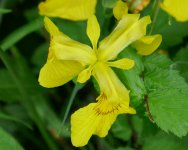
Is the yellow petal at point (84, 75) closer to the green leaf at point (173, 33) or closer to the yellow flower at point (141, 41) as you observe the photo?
the yellow flower at point (141, 41)

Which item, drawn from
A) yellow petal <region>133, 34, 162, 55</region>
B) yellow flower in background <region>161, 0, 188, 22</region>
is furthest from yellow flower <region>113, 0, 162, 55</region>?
yellow flower in background <region>161, 0, 188, 22</region>

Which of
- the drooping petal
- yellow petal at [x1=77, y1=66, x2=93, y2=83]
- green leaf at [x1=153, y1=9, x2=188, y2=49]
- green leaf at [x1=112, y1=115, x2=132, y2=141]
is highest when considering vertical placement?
the drooping petal

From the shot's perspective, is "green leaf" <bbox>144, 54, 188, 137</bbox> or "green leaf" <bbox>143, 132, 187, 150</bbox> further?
"green leaf" <bbox>143, 132, 187, 150</bbox>

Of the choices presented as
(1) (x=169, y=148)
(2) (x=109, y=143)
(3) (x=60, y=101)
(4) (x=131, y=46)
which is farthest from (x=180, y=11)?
(3) (x=60, y=101)

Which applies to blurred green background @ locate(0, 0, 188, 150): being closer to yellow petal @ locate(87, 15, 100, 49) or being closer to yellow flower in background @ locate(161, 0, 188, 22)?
yellow petal @ locate(87, 15, 100, 49)

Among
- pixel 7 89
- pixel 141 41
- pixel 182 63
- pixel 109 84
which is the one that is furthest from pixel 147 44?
pixel 7 89

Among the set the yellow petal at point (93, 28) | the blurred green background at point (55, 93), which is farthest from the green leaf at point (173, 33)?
the yellow petal at point (93, 28)

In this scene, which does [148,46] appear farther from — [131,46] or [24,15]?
[24,15]
